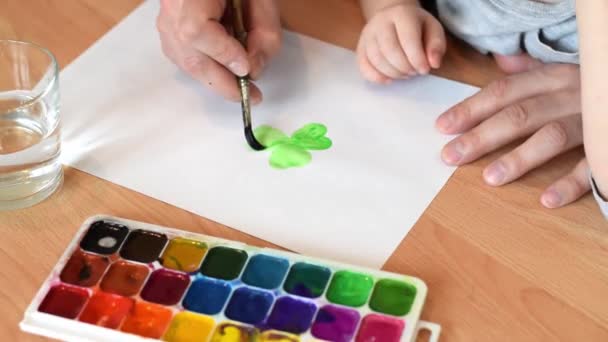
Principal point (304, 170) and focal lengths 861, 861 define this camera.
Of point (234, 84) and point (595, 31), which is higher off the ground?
point (595, 31)

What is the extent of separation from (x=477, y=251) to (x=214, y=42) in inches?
11.8

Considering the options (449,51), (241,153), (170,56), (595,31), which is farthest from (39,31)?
(595,31)

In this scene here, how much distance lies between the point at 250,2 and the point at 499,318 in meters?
0.41

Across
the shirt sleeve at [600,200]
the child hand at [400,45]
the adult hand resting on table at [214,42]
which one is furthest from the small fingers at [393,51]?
the shirt sleeve at [600,200]

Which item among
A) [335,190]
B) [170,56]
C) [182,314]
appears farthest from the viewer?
[170,56]

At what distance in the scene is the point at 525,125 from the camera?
75 centimetres

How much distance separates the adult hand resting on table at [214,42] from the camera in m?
0.78

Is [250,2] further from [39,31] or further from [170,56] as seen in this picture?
[39,31]

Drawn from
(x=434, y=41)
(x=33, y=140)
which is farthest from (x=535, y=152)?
(x=33, y=140)

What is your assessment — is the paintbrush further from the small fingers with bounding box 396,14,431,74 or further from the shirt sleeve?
the shirt sleeve

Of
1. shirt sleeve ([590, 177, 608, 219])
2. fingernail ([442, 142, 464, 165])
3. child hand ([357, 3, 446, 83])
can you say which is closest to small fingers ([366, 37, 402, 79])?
child hand ([357, 3, 446, 83])

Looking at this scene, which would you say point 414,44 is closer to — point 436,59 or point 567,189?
point 436,59

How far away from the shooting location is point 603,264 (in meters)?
0.64

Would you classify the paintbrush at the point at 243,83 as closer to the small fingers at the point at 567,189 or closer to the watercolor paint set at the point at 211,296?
the watercolor paint set at the point at 211,296
